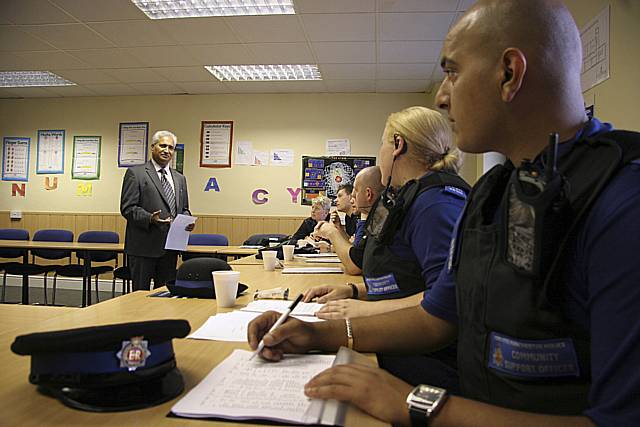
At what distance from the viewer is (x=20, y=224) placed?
23.5 feet

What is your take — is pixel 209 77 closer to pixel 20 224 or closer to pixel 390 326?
pixel 20 224

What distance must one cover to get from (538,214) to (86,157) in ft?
24.5

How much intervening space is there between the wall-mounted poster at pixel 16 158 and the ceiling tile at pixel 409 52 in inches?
223

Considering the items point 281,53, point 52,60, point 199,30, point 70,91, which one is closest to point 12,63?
point 52,60

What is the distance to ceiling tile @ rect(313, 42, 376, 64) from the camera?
473 cm

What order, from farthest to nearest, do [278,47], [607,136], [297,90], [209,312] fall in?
[297,90], [278,47], [209,312], [607,136]

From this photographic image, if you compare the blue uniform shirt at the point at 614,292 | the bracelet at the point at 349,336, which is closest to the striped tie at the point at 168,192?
the bracelet at the point at 349,336

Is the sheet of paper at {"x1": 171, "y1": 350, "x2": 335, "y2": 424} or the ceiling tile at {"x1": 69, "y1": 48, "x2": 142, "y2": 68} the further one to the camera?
the ceiling tile at {"x1": 69, "y1": 48, "x2": 142, "y2": 68}

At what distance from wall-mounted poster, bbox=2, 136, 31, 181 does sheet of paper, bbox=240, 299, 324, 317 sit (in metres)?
7.09

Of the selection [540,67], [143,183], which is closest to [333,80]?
[143,183]

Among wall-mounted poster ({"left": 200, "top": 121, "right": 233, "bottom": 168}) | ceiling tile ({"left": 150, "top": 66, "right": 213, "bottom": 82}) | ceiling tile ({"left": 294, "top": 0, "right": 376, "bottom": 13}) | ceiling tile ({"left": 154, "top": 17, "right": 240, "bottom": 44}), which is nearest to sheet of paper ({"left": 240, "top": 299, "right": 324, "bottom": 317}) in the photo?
ceiling tile ({"left": 294, "top": 0, "right": 376, "bottom": 13})

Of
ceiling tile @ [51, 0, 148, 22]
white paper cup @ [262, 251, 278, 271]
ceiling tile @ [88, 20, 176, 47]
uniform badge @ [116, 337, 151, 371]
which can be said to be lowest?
white paper cup @ [262, 251, 278, 271]

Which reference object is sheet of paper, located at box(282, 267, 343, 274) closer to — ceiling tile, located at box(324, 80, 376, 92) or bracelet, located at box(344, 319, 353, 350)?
bracelet, located at box(344, 319, 353, 350)

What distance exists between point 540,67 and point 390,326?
67 cm
